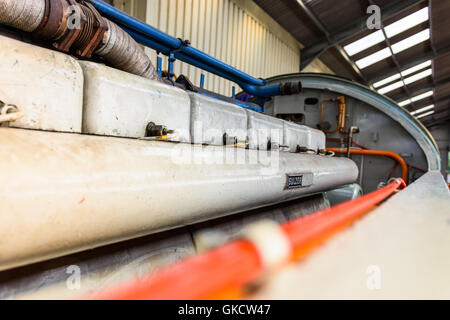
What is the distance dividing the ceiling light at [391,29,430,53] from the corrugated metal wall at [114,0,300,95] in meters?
3.15

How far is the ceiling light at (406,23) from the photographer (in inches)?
225

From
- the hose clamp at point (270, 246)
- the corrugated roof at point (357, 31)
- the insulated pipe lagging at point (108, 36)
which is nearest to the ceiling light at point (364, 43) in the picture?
the corrugated roof at point (357, 31)

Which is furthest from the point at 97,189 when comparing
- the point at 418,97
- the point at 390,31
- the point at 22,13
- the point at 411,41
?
the point at 418,97

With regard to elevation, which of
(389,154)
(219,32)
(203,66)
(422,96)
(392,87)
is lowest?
(389,154)

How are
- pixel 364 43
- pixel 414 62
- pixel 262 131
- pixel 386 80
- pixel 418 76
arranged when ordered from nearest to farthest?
pixel 262 131, pixel 364 43, pixel 414 62, pixel 386 80, pixel 418 76

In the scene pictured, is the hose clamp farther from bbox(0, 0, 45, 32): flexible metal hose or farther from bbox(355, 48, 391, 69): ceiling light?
bbox(355, 48, 391, 69): ceiling light

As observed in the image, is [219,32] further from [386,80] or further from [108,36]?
[386,80]

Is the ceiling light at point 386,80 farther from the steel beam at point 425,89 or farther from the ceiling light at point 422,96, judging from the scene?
the ceiling light at point 422,96

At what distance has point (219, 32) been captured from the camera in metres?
3.88

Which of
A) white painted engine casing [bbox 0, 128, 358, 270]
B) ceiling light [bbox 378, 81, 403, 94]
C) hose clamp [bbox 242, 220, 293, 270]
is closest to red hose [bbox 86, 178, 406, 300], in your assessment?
Answer: hose clamp [bbox 242, 220, 293, 270]

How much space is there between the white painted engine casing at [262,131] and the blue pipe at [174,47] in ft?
2.15

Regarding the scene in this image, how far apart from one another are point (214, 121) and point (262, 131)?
35 centimetres
